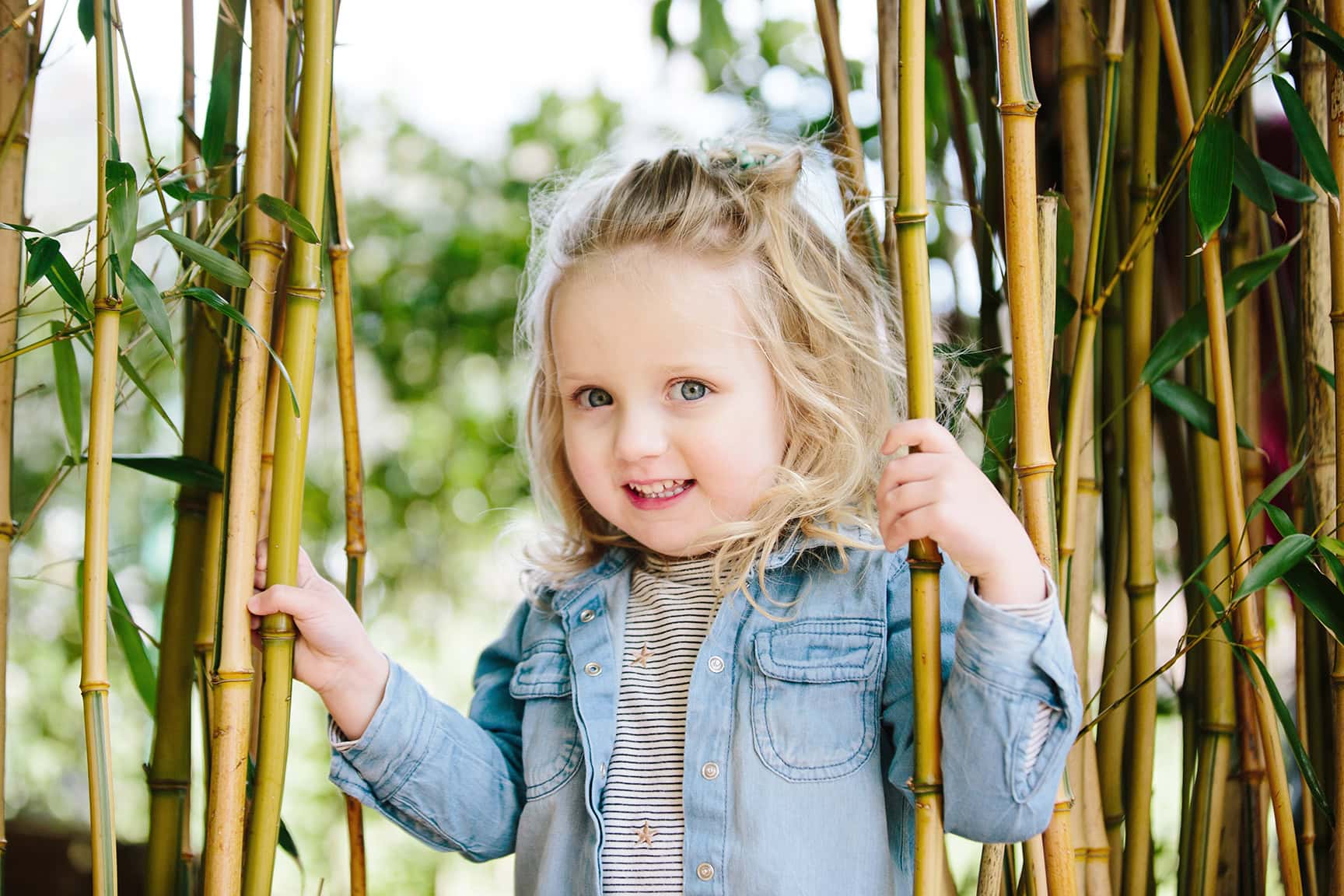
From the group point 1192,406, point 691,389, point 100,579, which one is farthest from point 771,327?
point 100,579

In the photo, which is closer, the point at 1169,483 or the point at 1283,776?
the point at 1283,776

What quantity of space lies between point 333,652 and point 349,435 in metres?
0.17

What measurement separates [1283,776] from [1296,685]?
0.53ft

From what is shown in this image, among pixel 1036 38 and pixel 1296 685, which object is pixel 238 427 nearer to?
pixel 1296 685

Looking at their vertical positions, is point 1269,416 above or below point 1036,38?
below

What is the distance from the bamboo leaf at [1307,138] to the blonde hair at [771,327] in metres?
0.36

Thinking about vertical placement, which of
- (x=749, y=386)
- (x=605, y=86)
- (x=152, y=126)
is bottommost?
(x=749, y=386)

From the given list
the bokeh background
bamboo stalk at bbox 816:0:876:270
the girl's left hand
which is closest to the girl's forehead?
bamboo stalk at bbox 816:0:876:270

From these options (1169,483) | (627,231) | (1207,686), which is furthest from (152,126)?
(1207,686)

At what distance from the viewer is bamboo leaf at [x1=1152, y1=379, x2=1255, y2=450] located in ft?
2.87

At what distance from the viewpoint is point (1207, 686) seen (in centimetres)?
91

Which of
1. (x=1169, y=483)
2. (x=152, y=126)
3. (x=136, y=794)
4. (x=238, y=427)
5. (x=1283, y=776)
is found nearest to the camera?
(x=238, y=427)

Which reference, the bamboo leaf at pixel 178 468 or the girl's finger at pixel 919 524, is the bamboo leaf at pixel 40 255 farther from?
the girl's finger at pixel 919 524

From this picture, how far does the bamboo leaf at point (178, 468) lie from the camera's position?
2.52 feet
